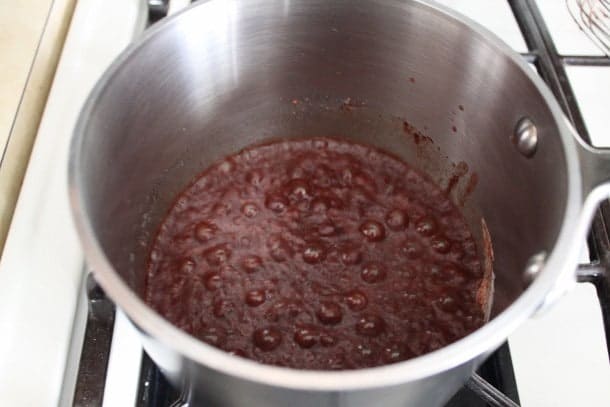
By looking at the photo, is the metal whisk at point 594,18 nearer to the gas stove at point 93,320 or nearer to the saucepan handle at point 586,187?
the gas stove at point 93,320

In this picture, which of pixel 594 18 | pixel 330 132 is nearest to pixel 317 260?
pixel 330 132

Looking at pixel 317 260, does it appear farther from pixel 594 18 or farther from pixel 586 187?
pixel 594 18

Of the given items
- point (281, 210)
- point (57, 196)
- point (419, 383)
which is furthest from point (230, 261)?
point (419, 383)

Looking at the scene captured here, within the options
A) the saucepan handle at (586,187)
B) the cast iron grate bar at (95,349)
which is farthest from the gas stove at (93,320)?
the saucepan handle at (586,187)

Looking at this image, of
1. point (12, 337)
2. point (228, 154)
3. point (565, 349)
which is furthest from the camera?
point (228, 154)

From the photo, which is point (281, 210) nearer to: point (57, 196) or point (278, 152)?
point (278, 152)

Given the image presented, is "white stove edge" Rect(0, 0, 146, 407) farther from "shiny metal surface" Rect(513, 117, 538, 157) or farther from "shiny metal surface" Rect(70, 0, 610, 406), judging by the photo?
"shiny metal surface" Rect(513, 117, 538, 157)
